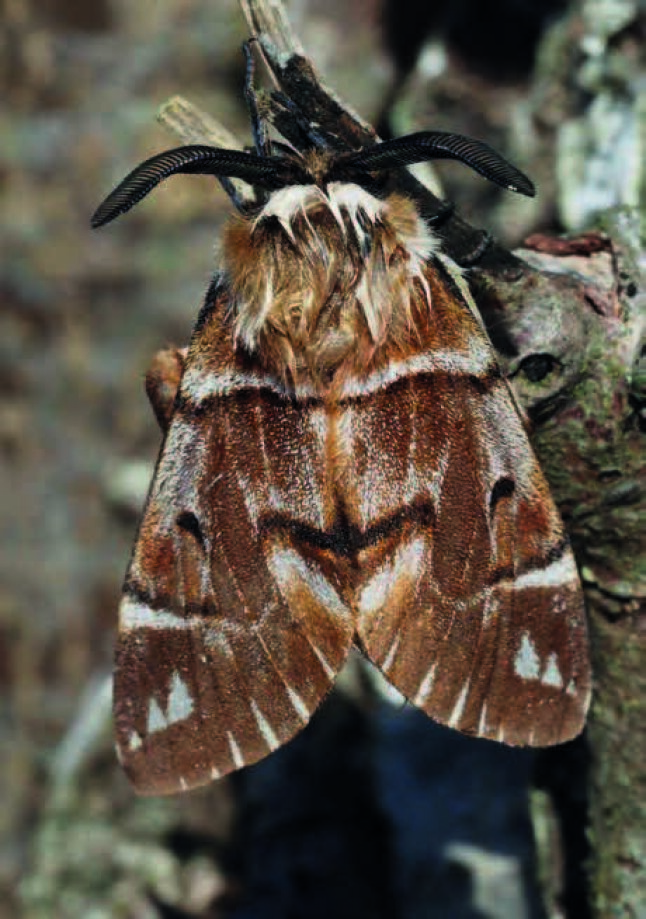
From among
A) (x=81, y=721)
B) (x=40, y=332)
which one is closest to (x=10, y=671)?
(x=81, y=721)

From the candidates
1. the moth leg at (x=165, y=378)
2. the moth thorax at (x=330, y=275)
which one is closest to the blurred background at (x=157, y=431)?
the moth thorax at (x=330, y=275)

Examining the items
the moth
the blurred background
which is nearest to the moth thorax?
the moth

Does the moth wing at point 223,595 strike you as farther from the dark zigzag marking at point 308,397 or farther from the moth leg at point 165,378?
the moth leg at point 165,378

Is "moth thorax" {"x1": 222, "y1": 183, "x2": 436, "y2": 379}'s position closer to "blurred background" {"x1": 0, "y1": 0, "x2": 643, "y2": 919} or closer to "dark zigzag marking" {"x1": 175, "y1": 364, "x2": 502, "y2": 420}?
"dark zigzag marking" {"x1": 175, "y1": 364, "x2": 502, "y2": 420}

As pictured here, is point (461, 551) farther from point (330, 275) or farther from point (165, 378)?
point (165, 378)

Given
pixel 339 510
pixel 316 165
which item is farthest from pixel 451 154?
pixel 339 510
